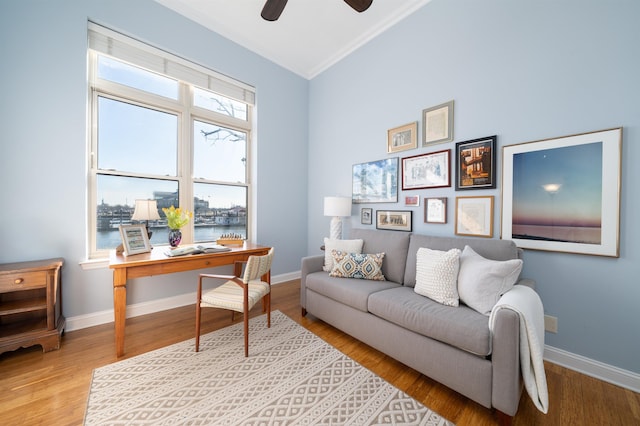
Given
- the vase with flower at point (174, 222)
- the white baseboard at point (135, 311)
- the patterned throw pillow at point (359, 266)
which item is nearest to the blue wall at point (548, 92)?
the patterned throw pillow at point (359, 266)

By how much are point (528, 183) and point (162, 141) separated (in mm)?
3764

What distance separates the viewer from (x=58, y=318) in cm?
208

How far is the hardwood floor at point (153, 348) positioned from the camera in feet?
4.35

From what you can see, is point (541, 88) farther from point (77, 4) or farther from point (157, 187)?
point (77, 4)

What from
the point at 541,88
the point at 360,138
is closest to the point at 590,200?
the point at 541,88

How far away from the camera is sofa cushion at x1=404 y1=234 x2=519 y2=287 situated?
182 centimetres

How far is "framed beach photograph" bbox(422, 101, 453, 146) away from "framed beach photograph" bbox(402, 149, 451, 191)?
0.14 metres

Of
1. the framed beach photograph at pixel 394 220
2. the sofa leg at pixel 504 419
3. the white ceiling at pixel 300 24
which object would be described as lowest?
the sofa leg at pixel 504 419

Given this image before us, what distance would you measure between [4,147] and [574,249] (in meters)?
4.50

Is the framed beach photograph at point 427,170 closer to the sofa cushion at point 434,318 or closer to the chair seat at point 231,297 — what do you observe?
the sofa cushion at point 434,318

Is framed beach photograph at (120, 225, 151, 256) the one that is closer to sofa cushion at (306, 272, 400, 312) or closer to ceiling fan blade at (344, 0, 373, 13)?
sofa cushion at (306, 272, 400, 312)

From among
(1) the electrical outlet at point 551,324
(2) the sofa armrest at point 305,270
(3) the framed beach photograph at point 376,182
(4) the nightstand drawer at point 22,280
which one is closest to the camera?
(4) the nightstand drawer at point 22,280

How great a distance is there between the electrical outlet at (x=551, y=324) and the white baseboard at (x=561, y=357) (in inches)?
5.4

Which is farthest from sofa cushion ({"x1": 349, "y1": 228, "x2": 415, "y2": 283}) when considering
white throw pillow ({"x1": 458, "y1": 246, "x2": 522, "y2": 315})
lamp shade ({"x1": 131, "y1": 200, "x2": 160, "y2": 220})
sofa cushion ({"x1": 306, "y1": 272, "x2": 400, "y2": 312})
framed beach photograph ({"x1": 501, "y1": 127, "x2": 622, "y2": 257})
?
lamp shade ({"x1": 131, "y1": 200, "x2": 160, "y2": 220})
